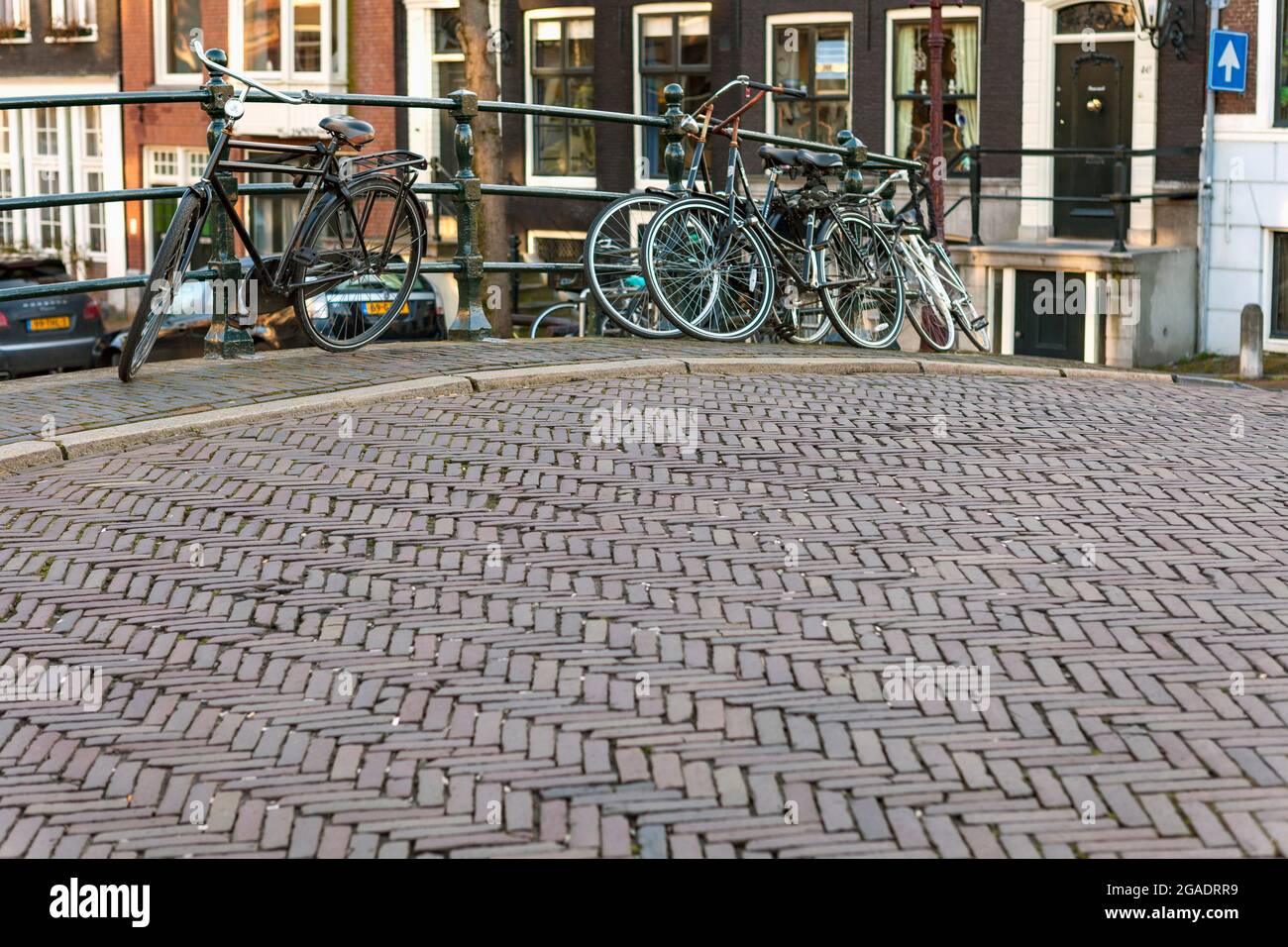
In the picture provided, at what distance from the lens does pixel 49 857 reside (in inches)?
151

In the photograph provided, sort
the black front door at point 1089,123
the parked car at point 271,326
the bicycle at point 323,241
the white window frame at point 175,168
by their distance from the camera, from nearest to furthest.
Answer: the bicycle at point 323,241, the parked car at point 271,326, the black front door at point 1089,123, the white window frame at point 175,168

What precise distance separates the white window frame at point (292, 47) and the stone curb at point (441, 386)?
20708 mm

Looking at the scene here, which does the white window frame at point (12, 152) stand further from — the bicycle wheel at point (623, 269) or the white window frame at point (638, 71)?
the bicycle wheel at point (623, 269)

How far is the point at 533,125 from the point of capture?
88.2ft

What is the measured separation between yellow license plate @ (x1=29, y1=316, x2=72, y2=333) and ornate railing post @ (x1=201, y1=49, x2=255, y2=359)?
10.7 m

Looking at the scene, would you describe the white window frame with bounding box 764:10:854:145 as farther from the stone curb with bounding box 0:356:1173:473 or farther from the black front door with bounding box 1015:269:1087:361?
the stone curb with bounding box 0:356:1173:473

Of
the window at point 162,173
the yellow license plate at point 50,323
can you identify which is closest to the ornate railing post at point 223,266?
the yellow license plate at point 50,323

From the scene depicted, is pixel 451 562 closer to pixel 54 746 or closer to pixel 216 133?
pixel 54 746

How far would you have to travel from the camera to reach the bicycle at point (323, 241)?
764 centimetres

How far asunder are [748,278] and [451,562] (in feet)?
15.4

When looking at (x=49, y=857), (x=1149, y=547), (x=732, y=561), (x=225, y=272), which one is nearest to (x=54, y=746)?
(x=49, y=857)

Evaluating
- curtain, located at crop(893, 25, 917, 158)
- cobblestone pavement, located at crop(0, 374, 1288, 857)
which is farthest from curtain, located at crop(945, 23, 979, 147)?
cobblestone pavement, located at crop(0, 374, 1288, 857)

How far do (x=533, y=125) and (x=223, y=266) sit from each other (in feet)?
62.6

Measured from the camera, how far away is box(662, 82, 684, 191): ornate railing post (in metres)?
10.1
